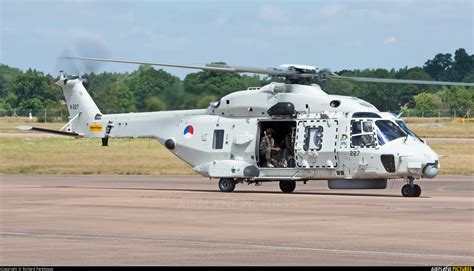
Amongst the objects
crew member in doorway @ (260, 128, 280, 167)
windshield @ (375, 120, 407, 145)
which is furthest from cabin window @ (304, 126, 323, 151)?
windshield @ (375, 120, 407, 145)

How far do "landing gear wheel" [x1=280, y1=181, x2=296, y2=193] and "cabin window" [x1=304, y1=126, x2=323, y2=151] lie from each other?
2010mm

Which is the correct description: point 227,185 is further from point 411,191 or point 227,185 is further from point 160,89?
point 160,89

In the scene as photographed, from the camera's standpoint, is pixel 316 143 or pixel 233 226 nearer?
pixel 233 226

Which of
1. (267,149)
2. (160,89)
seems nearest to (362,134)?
(267,149)

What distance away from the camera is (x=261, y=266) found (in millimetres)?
14953

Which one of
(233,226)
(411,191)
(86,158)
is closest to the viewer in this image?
(233,226)

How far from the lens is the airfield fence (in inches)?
2464

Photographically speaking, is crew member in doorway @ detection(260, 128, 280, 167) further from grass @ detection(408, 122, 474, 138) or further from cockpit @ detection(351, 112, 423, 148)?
grass @ detection(408, 122, 474, 138)

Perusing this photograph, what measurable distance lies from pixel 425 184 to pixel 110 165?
16.6 metres

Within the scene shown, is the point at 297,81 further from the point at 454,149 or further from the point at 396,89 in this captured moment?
the point at 454,149

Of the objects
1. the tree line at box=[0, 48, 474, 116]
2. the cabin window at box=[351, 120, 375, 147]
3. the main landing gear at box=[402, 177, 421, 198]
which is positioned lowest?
the main landing gear at box=[402, 177, 421, 198]

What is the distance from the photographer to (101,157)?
5206 cm

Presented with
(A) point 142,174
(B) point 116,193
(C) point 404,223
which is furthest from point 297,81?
(A) point 142,174

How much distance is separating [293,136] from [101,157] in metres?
21.6
